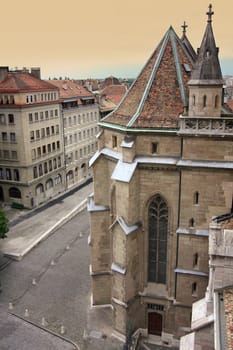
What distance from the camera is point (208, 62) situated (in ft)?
69.0

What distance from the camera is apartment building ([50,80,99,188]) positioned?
59.2 metres

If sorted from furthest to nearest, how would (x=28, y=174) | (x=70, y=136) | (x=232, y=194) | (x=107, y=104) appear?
1. (x=107, y=104)
2. (x=70, y=136)
3. (x=28, y=174)
4. (x=232, y=194)

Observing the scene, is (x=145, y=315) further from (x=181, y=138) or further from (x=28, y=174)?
(x=28, y=174)

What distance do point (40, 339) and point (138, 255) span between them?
930cm

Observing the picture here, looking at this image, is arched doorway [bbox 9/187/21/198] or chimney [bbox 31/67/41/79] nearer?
arched doorway [bbox 9/187/21/198]

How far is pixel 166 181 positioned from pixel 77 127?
41.5 m

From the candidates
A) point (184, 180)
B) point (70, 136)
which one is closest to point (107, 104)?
point (70, 136)

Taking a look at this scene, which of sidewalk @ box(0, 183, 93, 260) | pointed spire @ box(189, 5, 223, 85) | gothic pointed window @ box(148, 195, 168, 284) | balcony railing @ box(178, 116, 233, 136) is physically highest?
pointed spire @ box(189, 5, 223, 85)

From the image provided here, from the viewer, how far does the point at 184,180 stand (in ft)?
73.6

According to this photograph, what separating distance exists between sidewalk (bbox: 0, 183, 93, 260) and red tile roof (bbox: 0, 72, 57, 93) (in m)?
16.4

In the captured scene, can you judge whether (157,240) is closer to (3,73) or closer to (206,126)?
(206,126)

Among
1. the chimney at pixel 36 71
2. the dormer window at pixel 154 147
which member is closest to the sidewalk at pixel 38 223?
the chimney at pixel 36 71

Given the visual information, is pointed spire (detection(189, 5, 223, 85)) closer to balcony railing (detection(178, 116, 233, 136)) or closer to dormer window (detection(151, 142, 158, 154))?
balcony railing (detection(178, 116, 233, 136))

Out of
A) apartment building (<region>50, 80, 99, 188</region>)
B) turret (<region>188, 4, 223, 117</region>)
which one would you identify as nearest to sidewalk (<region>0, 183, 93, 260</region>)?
apartment building (<region>50, 80, 99, 188</region>)
